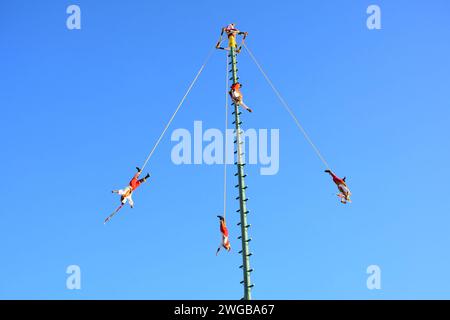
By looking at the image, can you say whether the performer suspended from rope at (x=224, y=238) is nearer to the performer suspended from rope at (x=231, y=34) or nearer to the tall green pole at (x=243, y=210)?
the tall green pole at (x=243, y=210)

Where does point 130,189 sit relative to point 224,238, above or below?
above

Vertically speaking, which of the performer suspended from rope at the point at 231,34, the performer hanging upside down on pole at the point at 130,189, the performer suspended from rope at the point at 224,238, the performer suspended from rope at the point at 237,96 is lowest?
the performer suspended from rope at the point at 224,238

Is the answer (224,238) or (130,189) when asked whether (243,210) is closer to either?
(224,238)

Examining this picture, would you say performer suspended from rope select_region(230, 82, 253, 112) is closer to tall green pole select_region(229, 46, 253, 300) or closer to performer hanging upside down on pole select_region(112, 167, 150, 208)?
tall green pole select_region(229, 46, 253, 300)

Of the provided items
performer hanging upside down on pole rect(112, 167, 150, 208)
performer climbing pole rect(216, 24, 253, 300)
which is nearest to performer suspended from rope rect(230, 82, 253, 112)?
performer climbing pole rect(216, 24, 253, 300)

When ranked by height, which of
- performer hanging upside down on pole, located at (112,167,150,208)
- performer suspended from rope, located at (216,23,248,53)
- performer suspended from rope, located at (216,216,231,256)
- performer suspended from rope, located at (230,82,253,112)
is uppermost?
performer suspended from rope, located at (216,23,248,53)

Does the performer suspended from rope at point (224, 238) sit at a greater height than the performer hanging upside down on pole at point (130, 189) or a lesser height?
lesser

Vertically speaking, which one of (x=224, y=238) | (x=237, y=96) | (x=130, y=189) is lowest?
(x=224, y=238)

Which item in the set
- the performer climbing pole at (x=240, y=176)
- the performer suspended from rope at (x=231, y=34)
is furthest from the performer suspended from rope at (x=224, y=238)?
the performer suspended from rope at (x=231, y=34)

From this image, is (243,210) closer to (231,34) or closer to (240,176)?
(240,176)

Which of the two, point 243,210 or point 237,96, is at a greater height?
point 237,96

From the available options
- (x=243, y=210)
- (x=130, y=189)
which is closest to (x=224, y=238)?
(x=243, y=210)

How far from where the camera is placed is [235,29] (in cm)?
2581
